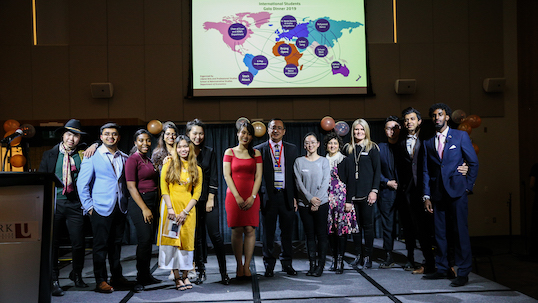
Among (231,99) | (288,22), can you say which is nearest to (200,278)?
(231,99)

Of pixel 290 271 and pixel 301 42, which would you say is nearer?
pixel 290 271

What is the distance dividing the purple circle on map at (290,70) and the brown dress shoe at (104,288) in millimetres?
4200

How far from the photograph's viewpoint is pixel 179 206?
11.1ft

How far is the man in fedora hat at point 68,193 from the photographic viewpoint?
3.38 metres

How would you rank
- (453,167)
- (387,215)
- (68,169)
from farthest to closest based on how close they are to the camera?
1. (387,215)
2. (453,167)
3. (68,169)

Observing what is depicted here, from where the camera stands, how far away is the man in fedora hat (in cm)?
338

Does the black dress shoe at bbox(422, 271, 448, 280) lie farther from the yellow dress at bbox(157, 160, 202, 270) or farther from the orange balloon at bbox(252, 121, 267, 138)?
the orange balloon at bbox(252, 121, 267, 138)

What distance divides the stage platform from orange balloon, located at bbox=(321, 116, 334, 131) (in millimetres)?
2546

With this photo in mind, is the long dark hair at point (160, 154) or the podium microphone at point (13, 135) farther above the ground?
the podium microphone at point (13, 135)

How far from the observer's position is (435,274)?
3.66 metres

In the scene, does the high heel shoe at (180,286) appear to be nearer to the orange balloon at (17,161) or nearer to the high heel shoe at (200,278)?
the high heel shoe at (200,278)

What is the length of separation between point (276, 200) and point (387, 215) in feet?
4.28

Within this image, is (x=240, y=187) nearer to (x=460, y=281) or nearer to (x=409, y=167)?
(x=409, y=167)

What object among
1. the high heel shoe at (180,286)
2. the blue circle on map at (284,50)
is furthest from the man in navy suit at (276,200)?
the blue circle on map at (284,50)
